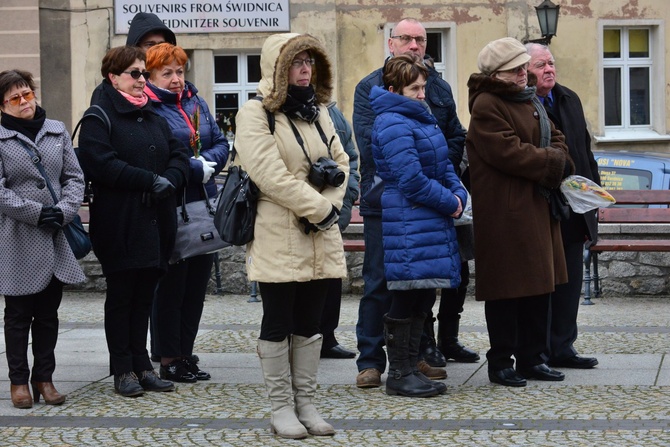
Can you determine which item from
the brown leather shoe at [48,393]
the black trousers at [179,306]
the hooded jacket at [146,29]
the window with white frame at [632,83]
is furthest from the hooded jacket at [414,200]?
the window with white frame at [632,83]

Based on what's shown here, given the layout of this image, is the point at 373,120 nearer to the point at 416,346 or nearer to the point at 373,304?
the point at 373,304

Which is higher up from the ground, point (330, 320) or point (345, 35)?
point (345, 35)

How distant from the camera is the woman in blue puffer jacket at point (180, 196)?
746cm

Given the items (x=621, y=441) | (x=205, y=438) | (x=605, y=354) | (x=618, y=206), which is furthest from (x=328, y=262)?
(x=618, y=206)

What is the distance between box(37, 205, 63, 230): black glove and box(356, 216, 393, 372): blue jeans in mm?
1688

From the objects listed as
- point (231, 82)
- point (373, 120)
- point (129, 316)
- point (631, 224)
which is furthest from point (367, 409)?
point (231, 82)

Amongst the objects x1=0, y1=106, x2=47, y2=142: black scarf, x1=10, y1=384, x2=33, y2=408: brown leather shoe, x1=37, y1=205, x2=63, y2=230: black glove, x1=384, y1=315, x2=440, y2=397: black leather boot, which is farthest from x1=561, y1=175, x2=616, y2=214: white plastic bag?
x1=10, y1=384, x2=33, y2=408: brown leather shoe

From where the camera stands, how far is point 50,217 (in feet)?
21.9

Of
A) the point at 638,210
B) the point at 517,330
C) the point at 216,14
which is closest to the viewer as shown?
the point at 517,330

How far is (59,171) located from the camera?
22.6ft

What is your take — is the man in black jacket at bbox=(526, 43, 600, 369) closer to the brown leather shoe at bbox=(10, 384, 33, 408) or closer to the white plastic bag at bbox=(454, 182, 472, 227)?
the white plastic bag at bbox=(454, 182, 472, 227)

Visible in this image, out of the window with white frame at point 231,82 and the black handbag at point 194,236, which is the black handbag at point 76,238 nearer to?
the black handbag at point 194,236

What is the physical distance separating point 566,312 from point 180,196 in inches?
92.9

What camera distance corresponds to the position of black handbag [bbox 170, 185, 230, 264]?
732cm
